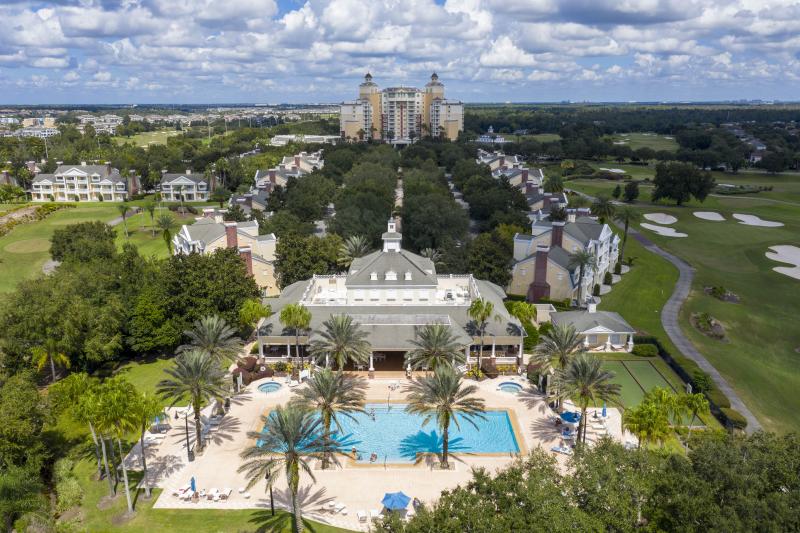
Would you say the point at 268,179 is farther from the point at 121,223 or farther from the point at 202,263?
the point at 202,263

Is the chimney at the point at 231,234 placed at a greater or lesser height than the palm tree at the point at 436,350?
greater

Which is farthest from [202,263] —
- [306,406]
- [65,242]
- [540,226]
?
[540,226]

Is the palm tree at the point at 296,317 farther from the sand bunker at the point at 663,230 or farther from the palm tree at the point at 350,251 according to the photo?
the sand bunker at the point at 663,230

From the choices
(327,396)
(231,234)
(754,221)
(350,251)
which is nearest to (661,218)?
(754,221)

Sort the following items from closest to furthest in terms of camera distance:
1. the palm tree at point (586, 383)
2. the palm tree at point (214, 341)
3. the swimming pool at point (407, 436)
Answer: the palm tree at point (586, 383) → the swimming pool at point (407, 436) → the palm tree at point (214, 341)

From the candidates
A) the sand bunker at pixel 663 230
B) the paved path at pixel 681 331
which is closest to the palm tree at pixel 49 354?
the paved path at pixel 681 331
